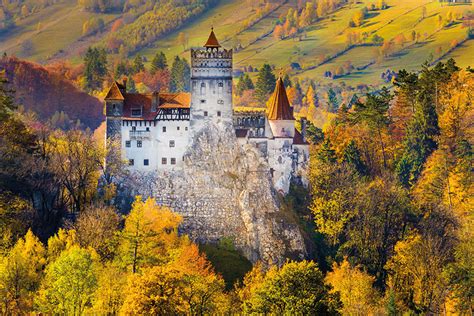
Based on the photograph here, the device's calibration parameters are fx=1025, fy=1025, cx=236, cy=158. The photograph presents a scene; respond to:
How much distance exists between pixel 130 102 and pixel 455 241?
33.7 metres

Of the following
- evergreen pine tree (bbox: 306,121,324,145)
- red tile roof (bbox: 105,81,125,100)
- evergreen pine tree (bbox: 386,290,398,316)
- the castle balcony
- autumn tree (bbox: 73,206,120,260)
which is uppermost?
red tile roof (bbox: 105,81,125,100)

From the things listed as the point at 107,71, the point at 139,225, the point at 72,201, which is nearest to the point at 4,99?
the point at 72,201

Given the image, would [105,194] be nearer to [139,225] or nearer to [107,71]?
[139,225]

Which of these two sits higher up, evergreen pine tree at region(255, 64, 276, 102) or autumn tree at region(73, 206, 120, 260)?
evergreen pine tree at region(255, 64, 276, 102)

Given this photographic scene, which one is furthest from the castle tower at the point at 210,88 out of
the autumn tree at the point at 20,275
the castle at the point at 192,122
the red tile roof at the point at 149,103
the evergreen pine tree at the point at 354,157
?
the autumn tree at the point at 20,275

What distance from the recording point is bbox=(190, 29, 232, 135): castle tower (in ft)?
322

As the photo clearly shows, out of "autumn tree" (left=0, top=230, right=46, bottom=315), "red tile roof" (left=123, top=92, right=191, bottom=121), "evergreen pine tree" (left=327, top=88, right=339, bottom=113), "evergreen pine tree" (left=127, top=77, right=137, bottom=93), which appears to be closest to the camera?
"autumn tree" (left=0, top=230, right=46, bottom=315)

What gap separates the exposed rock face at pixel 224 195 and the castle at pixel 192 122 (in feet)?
2.98

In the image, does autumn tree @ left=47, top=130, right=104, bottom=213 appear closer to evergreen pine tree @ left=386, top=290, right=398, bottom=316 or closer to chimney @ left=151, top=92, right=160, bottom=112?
chimney @ left=151, top=92, right=160, bottom=112

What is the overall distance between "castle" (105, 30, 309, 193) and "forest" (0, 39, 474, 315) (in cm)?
255

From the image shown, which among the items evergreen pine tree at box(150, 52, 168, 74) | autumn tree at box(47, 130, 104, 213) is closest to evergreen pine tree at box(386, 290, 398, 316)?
autumn tree at box(47, 130, 104, 213)

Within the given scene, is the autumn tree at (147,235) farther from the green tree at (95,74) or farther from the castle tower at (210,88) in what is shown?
the green tree at (95,74)

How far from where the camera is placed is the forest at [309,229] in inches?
3076

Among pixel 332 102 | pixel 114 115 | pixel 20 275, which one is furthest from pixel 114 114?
pixel 332 102
